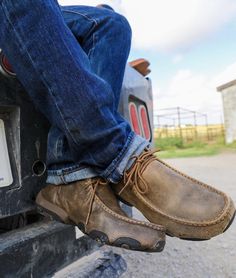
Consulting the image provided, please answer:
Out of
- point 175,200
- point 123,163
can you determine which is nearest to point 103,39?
point 123,163

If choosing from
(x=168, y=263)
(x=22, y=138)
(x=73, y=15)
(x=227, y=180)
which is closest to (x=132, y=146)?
(x=22, y=138)

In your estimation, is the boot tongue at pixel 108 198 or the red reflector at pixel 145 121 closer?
the boot tongue at pixel 108 198

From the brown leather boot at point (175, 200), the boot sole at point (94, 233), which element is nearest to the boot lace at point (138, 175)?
the brown leather boot at point (175, 200)

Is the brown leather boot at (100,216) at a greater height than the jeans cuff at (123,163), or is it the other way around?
the jeans cuff at (123,163)

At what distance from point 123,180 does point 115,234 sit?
16 cm

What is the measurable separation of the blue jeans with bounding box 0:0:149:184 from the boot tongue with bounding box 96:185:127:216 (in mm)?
46

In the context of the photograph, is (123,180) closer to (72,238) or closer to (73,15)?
(72,238)

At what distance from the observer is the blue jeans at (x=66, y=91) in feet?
3.50

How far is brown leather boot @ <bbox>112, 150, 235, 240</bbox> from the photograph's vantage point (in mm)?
1120

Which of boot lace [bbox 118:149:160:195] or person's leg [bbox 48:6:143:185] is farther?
person's leg [bbox 48:6:143:185]

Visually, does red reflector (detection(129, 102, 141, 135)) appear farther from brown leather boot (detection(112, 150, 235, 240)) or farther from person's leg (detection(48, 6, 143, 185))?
brown leather boot (detection(112, 150, 235, 240))

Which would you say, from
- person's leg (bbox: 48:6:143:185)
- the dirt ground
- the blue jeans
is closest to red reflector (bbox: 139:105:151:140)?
person's leg (bbox: 48:6:143:185)

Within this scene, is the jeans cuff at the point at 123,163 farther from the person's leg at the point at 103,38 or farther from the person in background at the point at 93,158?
the person's leg at the point at 103,38

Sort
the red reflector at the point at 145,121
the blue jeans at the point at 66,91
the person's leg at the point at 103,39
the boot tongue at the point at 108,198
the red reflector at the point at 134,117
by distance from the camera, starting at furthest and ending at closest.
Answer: the red reflector at the point at 145,121 < the red reflector at the point at 134,117 < the person's leg at the point at 103,39 < the boot tongue at the point at 108,198 < the blue jeans at the point at 66,91
